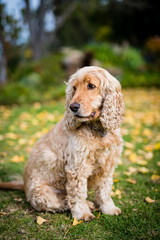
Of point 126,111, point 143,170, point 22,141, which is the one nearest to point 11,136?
point 22,141

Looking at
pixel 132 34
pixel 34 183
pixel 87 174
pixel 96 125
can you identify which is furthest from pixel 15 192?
pixel 132 34

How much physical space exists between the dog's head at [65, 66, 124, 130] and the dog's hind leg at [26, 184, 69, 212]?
0.86 metres

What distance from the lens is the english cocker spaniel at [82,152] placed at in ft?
8.04

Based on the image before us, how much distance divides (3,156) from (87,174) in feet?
8.23

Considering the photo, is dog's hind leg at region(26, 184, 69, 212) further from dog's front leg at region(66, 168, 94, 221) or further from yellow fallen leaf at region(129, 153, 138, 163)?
yellow fallen leaf at region(129, 153, 138, 163)

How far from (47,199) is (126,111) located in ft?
18.3

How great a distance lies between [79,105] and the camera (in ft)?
7.55

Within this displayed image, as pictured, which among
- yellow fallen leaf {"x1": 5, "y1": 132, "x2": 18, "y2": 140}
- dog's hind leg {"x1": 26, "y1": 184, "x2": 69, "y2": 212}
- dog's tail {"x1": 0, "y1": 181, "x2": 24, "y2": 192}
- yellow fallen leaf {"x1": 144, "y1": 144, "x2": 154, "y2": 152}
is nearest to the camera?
dog's hind leg {"x1": 26, "y1": 184, "x2": 69, "y2": 212}

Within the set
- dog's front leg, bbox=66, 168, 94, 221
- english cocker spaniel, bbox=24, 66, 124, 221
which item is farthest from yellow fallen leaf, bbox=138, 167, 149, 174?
dog's front leg, bbox=66, 168, 94, 221

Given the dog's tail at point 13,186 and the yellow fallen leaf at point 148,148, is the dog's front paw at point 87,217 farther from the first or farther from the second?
the yellow fallen leaf at point 148,148

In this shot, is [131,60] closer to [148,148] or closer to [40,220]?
[148,148]

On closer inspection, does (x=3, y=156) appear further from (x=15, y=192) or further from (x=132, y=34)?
(x=132, y=34)

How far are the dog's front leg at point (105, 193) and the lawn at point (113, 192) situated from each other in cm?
10

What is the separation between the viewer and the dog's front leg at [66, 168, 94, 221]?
2.50 meters
